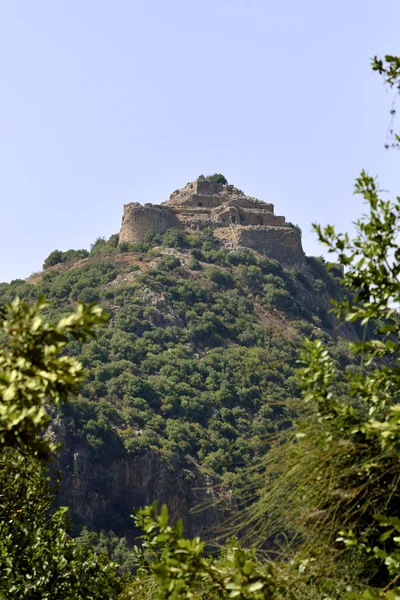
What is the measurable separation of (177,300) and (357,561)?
5366cm

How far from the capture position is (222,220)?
66.5 metres

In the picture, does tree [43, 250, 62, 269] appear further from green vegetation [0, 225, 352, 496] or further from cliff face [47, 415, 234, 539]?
cliff face [47, 415, 234, 539]

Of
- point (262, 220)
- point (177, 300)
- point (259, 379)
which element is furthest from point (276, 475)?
point (262, 220)

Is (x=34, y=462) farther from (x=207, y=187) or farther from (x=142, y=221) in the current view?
(x=207, y=187)

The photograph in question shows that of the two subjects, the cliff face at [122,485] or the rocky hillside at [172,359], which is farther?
the rocky hillside at [172,359]

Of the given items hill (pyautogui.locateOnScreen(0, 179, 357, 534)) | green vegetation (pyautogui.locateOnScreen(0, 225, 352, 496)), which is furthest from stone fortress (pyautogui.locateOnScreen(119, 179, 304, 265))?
green vegetation (pyautogui.locateOnScreen(0, 225, 352, 496))

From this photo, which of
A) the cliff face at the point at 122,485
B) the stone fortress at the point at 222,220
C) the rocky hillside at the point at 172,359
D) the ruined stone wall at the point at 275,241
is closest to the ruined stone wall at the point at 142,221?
the stone fortress at the point at 222,220

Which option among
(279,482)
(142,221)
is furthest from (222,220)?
(279,482)

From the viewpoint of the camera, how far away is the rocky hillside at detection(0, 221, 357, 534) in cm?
4384

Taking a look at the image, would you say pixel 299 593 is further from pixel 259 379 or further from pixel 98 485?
pixel 259 379

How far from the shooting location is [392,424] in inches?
145

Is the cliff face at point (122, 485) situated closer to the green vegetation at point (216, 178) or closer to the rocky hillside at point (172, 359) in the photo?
the rocky hillside at point (172, 359)

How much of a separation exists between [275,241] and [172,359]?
16.7m

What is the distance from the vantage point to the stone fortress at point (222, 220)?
6469cm
